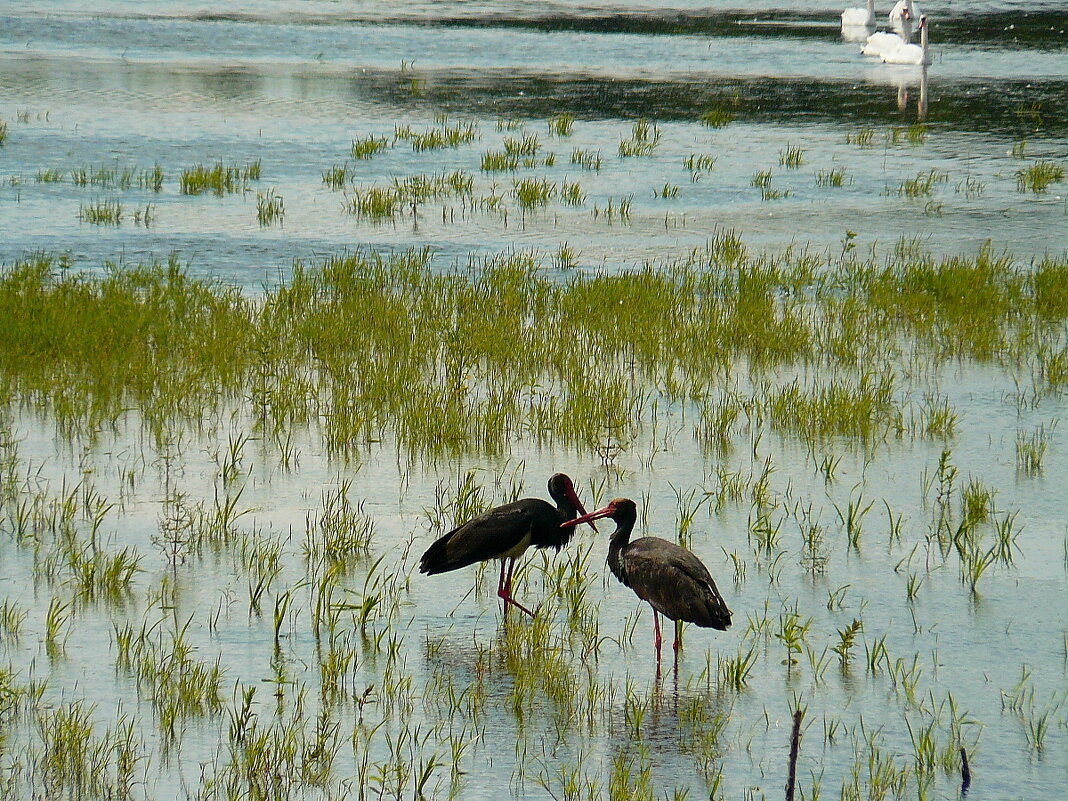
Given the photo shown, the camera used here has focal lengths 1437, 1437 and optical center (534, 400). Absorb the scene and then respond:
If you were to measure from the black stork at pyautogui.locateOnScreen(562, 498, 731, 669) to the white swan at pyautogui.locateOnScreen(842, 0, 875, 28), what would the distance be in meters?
37.6

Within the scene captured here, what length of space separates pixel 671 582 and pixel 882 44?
3261 cm

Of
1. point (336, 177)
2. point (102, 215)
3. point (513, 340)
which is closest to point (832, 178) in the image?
point (336, 177)

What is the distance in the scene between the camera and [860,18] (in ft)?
137

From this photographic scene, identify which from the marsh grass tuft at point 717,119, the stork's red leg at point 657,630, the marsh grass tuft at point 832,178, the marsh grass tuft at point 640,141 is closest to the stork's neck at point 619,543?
the stork's red leg at point 657,630

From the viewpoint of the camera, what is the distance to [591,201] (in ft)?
59.8

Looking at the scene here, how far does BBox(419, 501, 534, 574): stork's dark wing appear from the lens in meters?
6.43

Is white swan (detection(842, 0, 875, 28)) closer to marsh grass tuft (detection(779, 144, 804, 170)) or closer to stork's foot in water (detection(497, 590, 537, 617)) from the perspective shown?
marsh grass tuft (detection(779, 144, 804, 170))

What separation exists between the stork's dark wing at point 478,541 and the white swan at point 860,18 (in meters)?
37.5

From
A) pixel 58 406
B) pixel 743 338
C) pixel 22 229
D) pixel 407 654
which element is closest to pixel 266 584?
pixel 407 654

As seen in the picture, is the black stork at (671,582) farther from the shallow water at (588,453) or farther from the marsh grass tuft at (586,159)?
the marsh grass tuft at (586,159)

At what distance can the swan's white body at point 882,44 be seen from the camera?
35.2 m

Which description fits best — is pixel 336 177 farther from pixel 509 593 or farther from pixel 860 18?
pixel 860 18

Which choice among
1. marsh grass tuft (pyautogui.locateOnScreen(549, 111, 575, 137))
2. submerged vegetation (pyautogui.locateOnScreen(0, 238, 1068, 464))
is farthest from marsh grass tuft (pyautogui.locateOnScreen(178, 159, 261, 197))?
marsh grass tuft (pyautogui.locateOnScreen(549, 111, 575, 137))

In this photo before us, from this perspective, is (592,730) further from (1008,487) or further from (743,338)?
(743,338)
